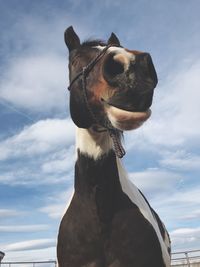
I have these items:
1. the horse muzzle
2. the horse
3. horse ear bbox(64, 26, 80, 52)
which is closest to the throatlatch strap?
the horse

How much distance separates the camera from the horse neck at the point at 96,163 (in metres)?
3.80

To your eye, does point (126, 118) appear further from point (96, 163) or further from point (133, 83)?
point (96, 163)

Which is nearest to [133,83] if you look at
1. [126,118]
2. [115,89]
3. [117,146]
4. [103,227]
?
[115,89]

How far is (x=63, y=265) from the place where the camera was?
386 centimetres

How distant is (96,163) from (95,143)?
207 mm

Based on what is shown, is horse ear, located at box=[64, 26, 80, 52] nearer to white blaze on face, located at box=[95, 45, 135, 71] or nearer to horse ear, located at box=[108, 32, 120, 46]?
horse ear, located at box=[108, 32, 120, 46]

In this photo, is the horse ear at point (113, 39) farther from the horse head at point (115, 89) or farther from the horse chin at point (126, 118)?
the horse chin at point (126, 118)

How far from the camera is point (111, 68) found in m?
3.25

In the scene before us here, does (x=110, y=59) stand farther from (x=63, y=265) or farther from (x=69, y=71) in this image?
(x=63, y=265)

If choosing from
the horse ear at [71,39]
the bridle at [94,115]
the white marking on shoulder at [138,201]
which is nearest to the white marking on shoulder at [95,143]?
the bridle at [94,115]

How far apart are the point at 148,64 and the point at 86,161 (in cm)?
125

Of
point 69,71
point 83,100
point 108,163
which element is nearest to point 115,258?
point 108,163

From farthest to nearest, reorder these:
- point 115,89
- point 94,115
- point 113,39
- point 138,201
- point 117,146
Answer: point 113,39, point 138,201, point 117,146, point 94,115, point 115,89

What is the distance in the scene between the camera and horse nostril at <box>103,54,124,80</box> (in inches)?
125
